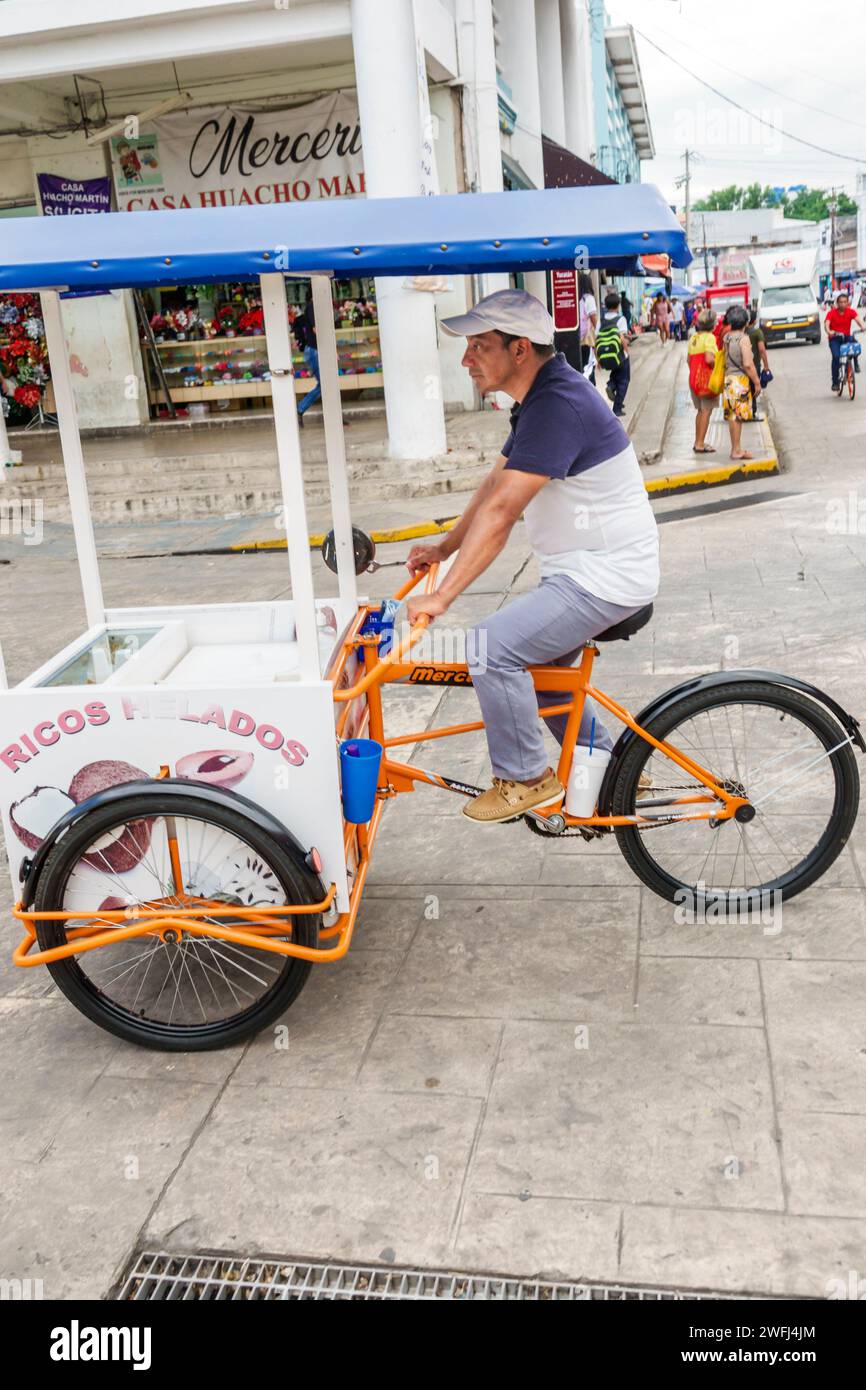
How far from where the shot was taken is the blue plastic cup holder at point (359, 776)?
338 cm

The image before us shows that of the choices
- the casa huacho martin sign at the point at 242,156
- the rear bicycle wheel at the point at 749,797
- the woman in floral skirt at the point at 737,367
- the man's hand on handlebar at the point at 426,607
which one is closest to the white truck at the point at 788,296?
the casa huacho martin sign at the point at 242,156

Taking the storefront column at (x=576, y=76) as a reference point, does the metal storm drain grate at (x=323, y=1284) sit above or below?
below

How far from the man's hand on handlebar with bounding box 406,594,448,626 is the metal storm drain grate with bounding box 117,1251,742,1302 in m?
1.61

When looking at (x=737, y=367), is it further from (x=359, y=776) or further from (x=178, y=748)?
(x=178, y=748)

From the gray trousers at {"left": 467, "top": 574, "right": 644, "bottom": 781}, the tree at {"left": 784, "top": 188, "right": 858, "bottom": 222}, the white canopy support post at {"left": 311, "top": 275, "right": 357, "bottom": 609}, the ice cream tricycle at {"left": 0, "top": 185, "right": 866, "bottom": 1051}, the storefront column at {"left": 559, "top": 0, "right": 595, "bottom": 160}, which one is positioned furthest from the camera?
the tree at {"left": 784, "top": 188, "right": 858, "bottom": 222}

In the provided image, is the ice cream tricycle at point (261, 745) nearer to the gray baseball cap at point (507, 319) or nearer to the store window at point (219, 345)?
the gray baseball cap at point (507, 319)

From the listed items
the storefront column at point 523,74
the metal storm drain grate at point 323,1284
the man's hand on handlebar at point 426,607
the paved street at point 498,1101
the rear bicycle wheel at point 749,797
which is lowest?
the metal storm drain grate at point 323,1284

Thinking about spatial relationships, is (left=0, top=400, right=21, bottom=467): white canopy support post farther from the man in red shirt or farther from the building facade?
the man in red shirt

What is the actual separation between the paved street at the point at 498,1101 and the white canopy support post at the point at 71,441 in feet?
4.22

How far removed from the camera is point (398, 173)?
12.6 meters

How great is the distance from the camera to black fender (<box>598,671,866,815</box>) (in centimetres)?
370

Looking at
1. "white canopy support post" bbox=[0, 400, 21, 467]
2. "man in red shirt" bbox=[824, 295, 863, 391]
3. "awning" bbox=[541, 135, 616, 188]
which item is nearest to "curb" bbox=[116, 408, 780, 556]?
"white canopy support post" bbox=[0, 400, 21, 467]

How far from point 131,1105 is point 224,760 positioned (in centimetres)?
94
